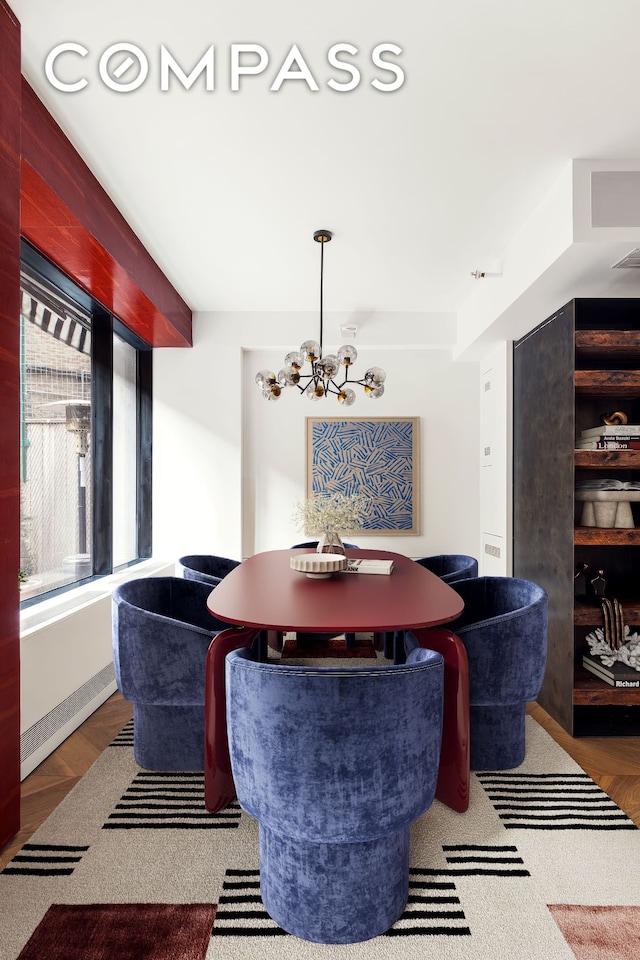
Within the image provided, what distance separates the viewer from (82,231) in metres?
2.81

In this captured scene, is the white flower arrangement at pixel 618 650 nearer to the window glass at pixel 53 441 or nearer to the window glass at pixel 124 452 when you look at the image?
the window glass at pixel 53 441

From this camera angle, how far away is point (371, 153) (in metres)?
2.67

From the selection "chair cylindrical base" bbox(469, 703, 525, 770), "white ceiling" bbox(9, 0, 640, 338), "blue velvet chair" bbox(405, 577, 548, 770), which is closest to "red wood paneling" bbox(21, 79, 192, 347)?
"white ceiling" bbox(9, 0, 640, 338)

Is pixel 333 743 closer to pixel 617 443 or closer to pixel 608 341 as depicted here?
pixel 617 443

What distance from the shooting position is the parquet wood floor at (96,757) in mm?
2270

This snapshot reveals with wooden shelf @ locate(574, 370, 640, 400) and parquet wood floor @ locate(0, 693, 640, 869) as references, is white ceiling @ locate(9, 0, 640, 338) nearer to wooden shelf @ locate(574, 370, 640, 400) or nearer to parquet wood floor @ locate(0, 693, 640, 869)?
wooden shelf @ locate(574, 370, 640, 400)

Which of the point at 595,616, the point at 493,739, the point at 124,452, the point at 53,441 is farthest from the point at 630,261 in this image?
the point at 124,452

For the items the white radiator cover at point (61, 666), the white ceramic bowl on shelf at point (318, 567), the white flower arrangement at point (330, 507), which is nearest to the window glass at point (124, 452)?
the white radiator cover at point (61, 666)

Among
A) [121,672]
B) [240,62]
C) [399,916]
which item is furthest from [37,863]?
[240,62]

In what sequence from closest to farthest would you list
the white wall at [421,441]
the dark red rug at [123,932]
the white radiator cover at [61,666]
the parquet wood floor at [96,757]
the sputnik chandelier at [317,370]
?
the dark red rug at [123,932] < the parquet wood floor at [96,757] < the white radiator cover at [61,666] < the sputnik chandelier at [317,370] < the white wall at [421,441]

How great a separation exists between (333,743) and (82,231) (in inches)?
101

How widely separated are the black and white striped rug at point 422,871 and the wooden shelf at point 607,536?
1.15 metres

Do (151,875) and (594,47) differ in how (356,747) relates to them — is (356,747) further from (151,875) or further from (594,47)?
(594,47)

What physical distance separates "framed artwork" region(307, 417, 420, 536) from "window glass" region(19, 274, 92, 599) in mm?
2049
